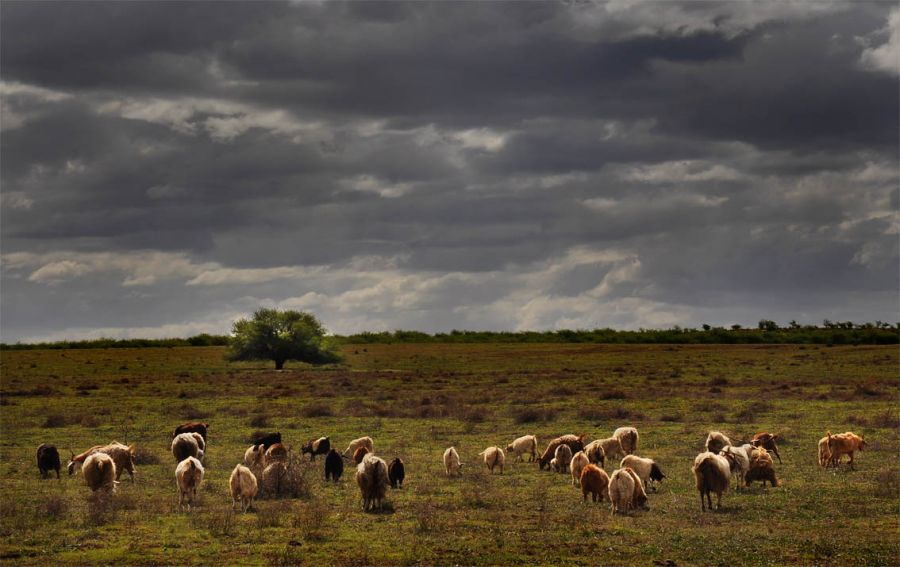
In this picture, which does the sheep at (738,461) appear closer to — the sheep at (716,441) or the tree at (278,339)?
the sheep at (716,441)

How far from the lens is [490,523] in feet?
62.8

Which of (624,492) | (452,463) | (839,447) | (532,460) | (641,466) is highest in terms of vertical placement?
(641,466)

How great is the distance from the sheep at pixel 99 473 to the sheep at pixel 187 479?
2.48m

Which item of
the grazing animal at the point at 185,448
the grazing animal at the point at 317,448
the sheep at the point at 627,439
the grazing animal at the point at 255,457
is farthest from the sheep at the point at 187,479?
the sheep at the point at 627,439

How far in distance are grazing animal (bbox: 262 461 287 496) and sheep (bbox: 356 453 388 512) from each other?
2.76 meters

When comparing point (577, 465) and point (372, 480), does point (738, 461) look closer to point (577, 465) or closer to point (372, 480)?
point (577, 465)

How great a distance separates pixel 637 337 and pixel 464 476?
123 m

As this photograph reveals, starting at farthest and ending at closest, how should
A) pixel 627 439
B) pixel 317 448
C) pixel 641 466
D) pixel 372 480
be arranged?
pixel 317 448, pixel 627 439, pixel 641 466, pixel 372 480

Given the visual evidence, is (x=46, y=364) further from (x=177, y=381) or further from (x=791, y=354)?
(x=791, y=354)

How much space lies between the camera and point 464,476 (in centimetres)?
2511

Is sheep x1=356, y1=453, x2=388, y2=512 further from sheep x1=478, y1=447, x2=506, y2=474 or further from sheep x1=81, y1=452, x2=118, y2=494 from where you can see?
sheep x1=81, y1=452, x2=118, y2=494

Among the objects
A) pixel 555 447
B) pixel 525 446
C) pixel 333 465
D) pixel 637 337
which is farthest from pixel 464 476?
pixel 637 337

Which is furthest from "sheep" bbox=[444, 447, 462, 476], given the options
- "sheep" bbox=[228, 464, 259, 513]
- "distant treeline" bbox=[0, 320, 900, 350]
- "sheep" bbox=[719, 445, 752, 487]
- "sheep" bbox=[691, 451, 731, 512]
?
"distant treeline" bbox=[0, 320, 900, 350]

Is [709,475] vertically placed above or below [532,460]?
above
